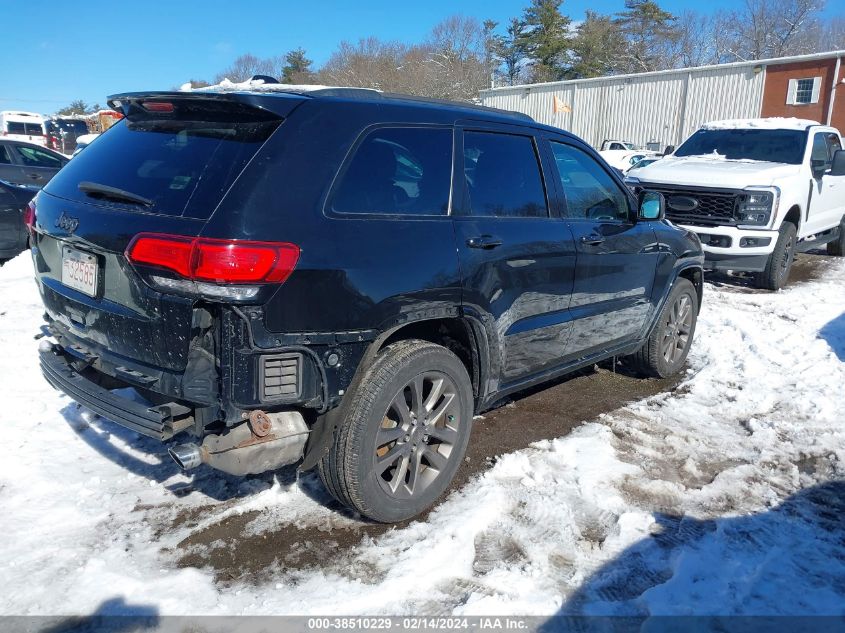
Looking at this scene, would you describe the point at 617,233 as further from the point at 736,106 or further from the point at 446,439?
the point at 736,106

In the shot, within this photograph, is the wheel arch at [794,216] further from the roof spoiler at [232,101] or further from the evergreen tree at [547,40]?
the evergreen tree at [547,40]

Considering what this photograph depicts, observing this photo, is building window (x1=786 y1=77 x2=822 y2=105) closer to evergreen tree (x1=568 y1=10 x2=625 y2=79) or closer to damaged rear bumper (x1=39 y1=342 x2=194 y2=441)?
evergreen tree (x1=568 y1=10 x2=625 y2=79)

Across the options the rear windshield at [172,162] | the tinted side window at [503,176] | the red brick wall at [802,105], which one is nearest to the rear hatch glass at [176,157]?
the rear windshield at [172,162]

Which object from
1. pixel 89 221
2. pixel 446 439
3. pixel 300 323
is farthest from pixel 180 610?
pixel 89 221

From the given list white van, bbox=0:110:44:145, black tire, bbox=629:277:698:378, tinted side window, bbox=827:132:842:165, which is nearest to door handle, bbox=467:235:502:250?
black tire, bbox=629:277:698:378

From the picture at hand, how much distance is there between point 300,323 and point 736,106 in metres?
33.7

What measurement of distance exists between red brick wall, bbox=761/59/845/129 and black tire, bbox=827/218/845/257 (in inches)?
814

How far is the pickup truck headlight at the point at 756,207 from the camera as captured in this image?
309 inches

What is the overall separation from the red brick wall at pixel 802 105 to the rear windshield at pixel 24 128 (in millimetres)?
37428

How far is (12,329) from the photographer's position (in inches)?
216

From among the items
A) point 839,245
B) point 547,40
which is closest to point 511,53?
point 547,40

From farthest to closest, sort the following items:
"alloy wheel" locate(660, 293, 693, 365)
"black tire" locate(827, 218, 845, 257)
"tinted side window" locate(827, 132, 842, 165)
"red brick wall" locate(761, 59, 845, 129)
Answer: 1. "red brick wall" locate(761, 59, 845, 129)
2. "black tire" locate(827, 218, 845, 257)
3. "tinted side window" locate(827, 132, 842, 165)
4. "alloy wheel" locate(660, 293, 693, 365)

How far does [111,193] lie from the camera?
2795mm

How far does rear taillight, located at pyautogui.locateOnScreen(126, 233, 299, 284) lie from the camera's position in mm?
2365
